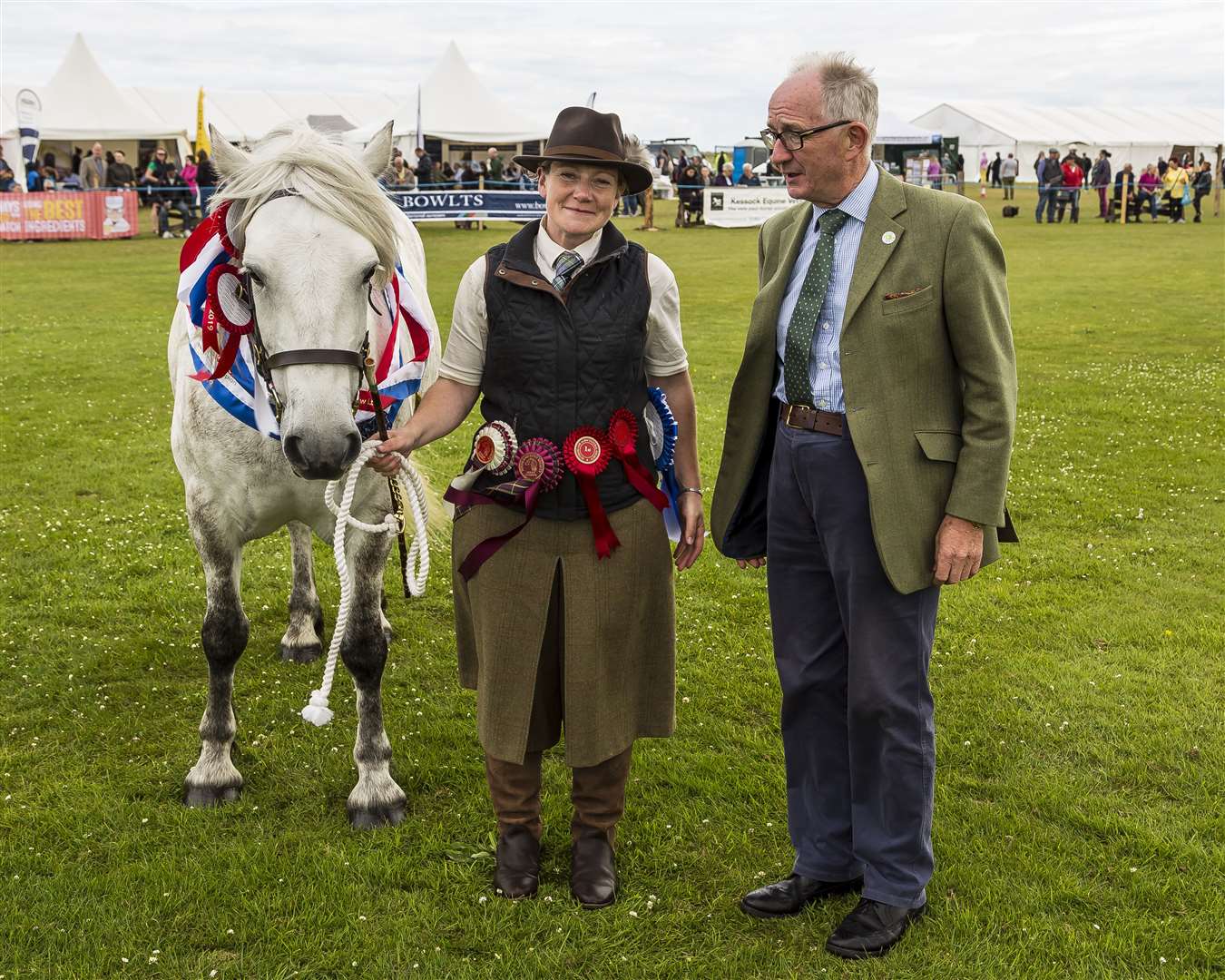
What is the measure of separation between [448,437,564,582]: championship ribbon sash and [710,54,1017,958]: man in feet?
2.15

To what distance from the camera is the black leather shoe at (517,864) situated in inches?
153

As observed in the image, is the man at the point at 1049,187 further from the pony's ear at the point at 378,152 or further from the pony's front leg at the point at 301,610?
the pony's ear at the point at 378,152

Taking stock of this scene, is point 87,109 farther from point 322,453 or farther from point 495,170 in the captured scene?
point 322,453

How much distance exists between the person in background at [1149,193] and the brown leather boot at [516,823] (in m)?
36.0

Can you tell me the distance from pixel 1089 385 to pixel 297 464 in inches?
416

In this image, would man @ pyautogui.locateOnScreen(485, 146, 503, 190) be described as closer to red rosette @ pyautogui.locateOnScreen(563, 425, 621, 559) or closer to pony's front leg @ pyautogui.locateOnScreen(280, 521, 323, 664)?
pony's front leg @ pyautogui.locateOnScreen(280, 521, 323, 664)

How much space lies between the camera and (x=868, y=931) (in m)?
3.57

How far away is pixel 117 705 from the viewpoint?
5371mm

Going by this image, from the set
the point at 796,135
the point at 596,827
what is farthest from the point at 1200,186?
the point at 596,827

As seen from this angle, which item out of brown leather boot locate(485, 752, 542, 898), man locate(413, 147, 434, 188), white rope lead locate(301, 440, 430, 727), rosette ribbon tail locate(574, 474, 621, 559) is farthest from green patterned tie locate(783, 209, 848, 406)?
man locate(413, 147, 434, 188)

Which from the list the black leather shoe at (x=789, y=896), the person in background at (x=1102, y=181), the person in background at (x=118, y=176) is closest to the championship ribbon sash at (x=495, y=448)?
the black leather shoe at (x=789, y=896)

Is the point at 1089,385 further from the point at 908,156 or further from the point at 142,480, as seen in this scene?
the point at 908,156

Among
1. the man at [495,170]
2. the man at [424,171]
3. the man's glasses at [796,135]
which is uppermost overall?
the man at [495,170]

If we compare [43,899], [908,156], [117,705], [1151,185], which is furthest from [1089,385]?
[908,156]
